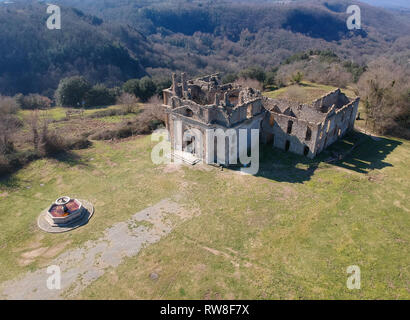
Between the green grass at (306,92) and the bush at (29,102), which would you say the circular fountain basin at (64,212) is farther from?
the bush at (29,102)

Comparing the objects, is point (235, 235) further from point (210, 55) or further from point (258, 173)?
point (210, 55)

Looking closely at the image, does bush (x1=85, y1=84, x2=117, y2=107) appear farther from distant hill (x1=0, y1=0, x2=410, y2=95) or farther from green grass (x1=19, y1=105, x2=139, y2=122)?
distant hill (x1=0, y1=0, x2=410, y2=95)

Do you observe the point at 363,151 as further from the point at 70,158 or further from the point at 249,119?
the point at 70,158

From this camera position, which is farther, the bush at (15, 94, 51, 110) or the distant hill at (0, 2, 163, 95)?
the distant hill at (0, 2, 163, 95)

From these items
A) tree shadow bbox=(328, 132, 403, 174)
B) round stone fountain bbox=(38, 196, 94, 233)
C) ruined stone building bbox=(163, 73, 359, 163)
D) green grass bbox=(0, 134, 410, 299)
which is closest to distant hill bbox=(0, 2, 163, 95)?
green grass bbox=(0, 134, 410, 299)

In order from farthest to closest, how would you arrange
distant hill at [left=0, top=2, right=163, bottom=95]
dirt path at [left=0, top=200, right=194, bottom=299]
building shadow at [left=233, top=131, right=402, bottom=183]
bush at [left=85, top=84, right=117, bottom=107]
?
distant hill at [left=0, top=2, right=163, bottom=95]
bush at [left=85, top=84, right=117, bottom=107]
building shadow at [left=233, top=131, right=402, bottom=183]
dirt path at [left=0, top=200, right=194, bottom=299]

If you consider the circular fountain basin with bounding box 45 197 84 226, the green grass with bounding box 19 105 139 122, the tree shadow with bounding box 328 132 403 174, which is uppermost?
the green grass with bounding box 19 105 139 122

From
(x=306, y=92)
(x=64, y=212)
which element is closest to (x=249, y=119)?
(x=64, y=212)

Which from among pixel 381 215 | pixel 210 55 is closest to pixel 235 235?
pixel 381 215
